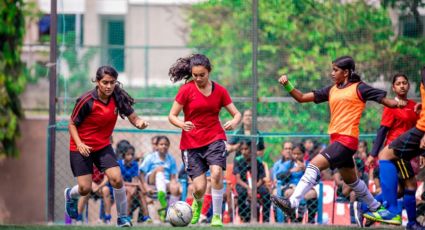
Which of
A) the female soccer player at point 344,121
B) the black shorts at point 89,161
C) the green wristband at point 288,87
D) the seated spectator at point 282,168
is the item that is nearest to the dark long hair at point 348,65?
the female soccer player at point 344,121

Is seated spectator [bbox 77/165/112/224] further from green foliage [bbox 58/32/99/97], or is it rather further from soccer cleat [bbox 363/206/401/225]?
soccer cleat [bbox 363/206/401/225]

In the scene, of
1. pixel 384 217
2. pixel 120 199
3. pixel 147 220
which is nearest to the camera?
pixel 384 217

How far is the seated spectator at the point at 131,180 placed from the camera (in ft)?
47.2

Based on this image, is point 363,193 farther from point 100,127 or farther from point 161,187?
point 161,187

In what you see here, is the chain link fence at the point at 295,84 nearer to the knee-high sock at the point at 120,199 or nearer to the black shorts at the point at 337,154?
the knee-high sock at the point at 120,199

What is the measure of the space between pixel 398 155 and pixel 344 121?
0.71m

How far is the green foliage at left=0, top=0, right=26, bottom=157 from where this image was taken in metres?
17.7

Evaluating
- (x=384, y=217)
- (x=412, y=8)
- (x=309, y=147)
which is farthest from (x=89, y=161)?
(x=412, y=8)

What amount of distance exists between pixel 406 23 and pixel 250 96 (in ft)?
7.45

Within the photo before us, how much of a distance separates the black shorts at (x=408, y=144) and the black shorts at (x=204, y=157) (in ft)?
5.89

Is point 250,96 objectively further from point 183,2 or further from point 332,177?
point 183,2

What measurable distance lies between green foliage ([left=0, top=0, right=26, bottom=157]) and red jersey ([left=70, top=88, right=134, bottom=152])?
6283mm

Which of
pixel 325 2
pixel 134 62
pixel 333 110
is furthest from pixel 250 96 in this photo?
pixel 134 62

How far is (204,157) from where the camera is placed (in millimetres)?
11367
